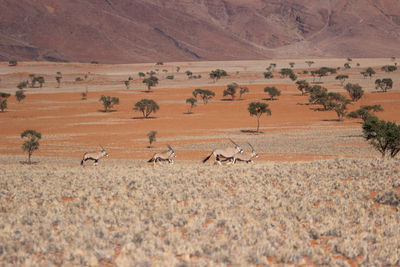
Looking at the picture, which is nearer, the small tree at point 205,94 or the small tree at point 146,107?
the small tree at point 146,107

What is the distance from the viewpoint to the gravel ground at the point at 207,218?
8.84 m

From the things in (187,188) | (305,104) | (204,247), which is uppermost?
(305,104)

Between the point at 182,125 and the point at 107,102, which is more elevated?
the point at 107,102

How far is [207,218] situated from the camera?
1146cm

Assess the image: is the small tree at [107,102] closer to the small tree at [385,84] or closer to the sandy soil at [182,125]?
the sandy soil at [182,125]

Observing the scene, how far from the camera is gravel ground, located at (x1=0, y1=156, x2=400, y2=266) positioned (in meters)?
8.84

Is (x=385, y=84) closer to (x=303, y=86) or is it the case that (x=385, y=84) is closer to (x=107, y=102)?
(x=303, y=86)

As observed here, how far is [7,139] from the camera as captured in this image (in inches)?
1999

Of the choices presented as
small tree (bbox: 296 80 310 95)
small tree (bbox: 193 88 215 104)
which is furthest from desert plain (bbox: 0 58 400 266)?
small tree (bbox: 296 80 310 95)

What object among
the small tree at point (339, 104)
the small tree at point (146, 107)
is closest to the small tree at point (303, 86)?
the small tree at point (339, 104)

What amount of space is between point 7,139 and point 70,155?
18191 millimetres

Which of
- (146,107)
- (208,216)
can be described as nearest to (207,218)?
(208,216)

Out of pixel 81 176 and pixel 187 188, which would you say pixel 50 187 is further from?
pixel 187 188

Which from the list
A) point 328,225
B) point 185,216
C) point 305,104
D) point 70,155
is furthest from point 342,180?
point 305,104
